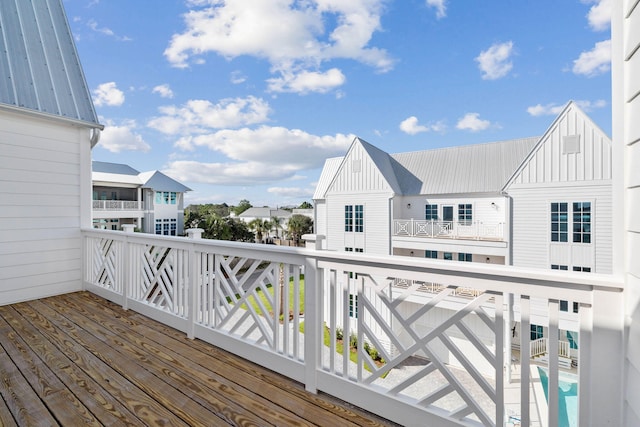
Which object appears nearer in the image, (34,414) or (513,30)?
(34,414)

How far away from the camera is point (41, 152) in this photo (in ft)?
11.7

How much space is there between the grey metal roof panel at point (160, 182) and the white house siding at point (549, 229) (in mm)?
14731

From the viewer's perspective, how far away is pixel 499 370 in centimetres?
125

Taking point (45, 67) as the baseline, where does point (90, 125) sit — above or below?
below

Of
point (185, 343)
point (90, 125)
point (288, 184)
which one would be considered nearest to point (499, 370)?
point (185, 343)

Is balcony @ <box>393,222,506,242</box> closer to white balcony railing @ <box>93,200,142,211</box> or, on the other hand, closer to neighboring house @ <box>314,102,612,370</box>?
neighboring house @ <box>314,102,612,370</box>

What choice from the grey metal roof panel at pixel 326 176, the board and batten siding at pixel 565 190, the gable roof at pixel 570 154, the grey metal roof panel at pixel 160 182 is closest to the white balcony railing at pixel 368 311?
the board and batten siding at pixel 565 190

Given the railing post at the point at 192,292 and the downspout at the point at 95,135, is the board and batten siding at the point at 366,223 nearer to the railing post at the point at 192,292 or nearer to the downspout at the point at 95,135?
the downspout at the point at 95,135

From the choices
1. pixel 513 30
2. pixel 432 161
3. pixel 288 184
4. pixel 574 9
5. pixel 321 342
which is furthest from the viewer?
pixel 288 184

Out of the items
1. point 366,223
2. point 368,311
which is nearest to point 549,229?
point 366,223

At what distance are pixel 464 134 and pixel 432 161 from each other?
226 cm

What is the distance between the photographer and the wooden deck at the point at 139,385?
5.11ft

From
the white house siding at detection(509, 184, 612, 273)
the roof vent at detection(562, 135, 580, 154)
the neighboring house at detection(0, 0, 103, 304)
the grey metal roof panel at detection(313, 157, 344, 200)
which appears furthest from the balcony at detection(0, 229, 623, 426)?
the grey metal roof panel at detection(313, 157, 344, 200)

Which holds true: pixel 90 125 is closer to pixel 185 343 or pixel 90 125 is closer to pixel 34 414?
pixel 185 343
